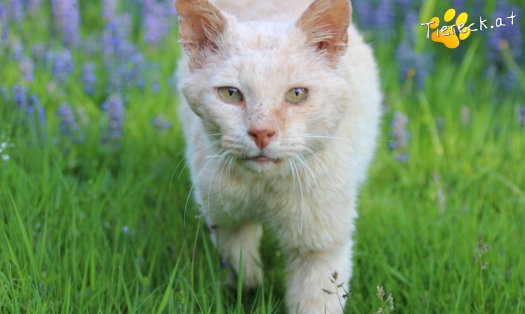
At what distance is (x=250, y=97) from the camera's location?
272cm

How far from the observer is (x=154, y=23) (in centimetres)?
542

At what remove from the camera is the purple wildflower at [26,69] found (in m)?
4.61

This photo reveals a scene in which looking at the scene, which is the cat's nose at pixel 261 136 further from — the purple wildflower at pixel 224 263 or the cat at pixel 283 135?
the purple wildflower at pixel 224 263

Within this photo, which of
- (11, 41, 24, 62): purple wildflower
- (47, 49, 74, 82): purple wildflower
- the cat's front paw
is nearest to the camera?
the cat's front paw

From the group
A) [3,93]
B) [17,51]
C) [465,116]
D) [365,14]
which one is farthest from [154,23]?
[465,116]

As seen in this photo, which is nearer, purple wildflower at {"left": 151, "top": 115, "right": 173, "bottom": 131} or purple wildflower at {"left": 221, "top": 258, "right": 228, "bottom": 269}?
purple wildflower at {"left": 221, "top": 258, "right": 228, "bottom": 269}

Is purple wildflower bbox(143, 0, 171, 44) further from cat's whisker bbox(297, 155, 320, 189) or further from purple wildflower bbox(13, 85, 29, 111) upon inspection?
cat's whisker bbox(297, 155, 320, 189)

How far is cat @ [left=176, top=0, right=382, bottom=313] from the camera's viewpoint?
2717mm

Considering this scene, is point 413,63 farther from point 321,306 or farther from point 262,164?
point 262,164

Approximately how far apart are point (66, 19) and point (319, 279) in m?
3.05

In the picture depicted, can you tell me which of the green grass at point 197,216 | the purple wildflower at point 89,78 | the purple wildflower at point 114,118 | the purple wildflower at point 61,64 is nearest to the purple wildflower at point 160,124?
the green grass at point 197,216

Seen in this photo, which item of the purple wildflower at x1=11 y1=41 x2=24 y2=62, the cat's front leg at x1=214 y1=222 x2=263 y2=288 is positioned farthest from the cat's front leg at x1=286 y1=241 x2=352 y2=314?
the purple wildflower at x1=11 y1=41 x2=24 y2=62

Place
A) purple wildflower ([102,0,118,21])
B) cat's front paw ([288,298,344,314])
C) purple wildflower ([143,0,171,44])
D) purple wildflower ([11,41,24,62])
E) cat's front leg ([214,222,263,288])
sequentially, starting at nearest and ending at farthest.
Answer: cat's front paw ([288,298,344,314]), cat's front leg ([214,222,263,288]), purple wildflower ([11,41,24,62]), purple wildflower ([143,0,171,44]), purple wildflower ([102,0,118,21])

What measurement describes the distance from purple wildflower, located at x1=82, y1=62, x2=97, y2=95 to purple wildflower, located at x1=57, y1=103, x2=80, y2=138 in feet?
1.42
